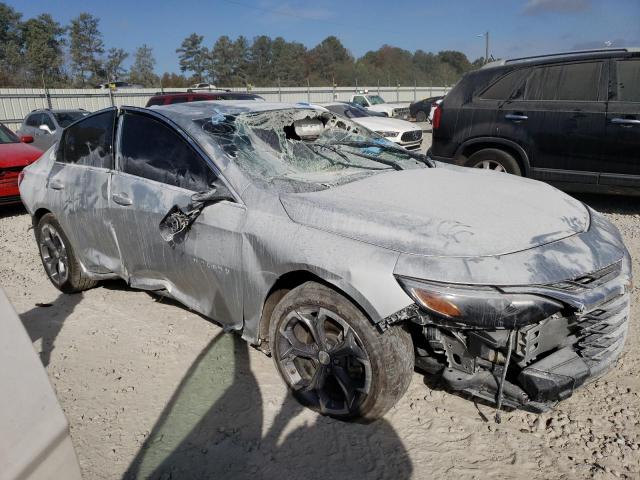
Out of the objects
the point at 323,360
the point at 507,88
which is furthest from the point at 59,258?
the point at 507,88

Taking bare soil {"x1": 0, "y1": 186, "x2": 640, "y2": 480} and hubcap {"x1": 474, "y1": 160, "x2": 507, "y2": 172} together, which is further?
hubcap {"x1": 474, "y1": 160, "x2": 507, "y2": 172}

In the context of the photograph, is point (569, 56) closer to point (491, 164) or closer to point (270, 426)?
point (491, 164)

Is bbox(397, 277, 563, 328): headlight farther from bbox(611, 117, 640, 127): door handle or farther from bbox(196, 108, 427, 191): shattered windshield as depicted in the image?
bbox(611, 117, 640, 127): door handle

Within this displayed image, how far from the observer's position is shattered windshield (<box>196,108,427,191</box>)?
2.84 m

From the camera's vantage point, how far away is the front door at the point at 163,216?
271 cm

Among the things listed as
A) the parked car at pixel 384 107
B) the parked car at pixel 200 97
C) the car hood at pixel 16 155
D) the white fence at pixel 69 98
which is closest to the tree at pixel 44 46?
the white fence at pixel 69 98

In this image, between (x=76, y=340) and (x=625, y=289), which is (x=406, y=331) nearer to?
(x=625, y=289)

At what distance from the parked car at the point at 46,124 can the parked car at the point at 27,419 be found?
11.7m

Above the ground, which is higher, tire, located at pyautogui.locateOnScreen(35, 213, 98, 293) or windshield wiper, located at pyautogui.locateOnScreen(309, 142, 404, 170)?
windshield wiper, located at pyautogui.locateOnScreen(309, 142, 404, 170)

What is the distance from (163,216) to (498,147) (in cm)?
459

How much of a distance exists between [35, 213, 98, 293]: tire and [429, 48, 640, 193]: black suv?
179 inches

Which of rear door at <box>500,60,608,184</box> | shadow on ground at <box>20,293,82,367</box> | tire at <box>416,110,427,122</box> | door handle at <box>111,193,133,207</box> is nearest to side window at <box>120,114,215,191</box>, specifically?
door handle at <box>111,193,133,207</box>

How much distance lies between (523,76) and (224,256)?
16.1 feet

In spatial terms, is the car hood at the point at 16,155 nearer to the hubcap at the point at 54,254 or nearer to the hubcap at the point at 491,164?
the hubcap at the point at 54,254
